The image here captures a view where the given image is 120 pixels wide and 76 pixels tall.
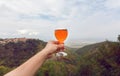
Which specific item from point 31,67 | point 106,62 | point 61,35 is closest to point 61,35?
point 61,35

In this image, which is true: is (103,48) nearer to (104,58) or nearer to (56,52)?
(104,58)

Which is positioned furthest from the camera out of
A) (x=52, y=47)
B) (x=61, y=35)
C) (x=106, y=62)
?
(x=106, y=62)

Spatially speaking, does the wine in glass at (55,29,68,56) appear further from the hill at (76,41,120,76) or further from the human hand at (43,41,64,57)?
the hill at (76,41,120,76)

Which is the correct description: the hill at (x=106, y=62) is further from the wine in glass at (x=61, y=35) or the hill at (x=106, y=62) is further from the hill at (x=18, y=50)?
the wine in glass at (x=61, y=35)

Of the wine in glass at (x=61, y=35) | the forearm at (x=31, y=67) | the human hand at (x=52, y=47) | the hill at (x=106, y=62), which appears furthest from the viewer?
the hill at (x=106, y=62)

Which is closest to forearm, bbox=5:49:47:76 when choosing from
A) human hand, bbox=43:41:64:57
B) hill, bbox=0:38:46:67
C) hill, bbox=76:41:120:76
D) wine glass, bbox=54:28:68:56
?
human hand, bbox=43:41:64:57

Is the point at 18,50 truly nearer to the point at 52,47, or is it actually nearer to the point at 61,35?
the point at 61,35

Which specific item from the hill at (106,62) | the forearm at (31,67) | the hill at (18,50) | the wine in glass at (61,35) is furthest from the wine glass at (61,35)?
the hill at (18,50)

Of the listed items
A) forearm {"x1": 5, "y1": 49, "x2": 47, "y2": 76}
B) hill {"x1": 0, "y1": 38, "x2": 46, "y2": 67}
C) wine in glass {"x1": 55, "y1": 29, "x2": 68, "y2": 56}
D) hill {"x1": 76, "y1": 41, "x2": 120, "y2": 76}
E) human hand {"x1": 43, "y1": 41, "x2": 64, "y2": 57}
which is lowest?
hill {"x1": 0, "y1": 38, "x2": 46, "y2": 67}
